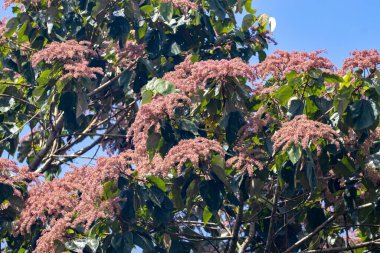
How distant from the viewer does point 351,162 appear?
5477mm

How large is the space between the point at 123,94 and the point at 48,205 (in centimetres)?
259

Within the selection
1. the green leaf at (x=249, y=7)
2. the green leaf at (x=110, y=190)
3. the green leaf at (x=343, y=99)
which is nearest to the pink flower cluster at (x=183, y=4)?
the green leaf at (x=249, y=7)

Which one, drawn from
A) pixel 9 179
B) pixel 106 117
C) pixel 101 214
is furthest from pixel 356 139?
pixel 106 117

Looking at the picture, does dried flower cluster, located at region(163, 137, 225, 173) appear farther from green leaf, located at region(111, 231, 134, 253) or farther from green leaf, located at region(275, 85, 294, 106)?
green leaf, located at region(275, 85, 294, 106)

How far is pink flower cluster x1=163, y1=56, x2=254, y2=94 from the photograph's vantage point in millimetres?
5219

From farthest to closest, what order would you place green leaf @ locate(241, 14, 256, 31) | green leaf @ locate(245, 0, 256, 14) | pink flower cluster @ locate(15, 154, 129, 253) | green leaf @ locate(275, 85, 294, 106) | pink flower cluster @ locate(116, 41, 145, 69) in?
Answer: green leaf @ locate(245, 0, 256, 14) < green leaf @ locate(241, 14, 256, 31) < pink flower cluster @ locate(116, 41, 145, 69) < green leaf @ locate(275, 85, 294, 106) < pink flower cluster @ locate(15, 154, 129, 253)

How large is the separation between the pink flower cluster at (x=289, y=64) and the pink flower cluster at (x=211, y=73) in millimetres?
299

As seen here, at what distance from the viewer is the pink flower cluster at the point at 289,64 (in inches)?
210

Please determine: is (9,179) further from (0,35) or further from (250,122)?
(0,35)

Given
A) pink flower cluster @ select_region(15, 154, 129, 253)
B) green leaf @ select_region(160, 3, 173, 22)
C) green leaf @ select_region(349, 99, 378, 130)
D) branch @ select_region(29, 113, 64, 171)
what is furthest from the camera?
branch @ select_region(29, 113, 64, 171)

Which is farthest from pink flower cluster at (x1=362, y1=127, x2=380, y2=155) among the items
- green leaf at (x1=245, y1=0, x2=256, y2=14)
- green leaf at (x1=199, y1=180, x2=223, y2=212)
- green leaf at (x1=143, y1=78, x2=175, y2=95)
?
green leaf at (x1=245, y1=0, x2=256, y2=14)

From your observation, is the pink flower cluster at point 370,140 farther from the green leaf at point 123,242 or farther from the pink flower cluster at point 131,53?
the pink flower cluster at point 131,53

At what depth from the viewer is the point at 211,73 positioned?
526 cm

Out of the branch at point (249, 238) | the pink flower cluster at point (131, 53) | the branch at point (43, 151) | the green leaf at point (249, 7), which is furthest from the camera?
the green leaf at point (249, 7)
